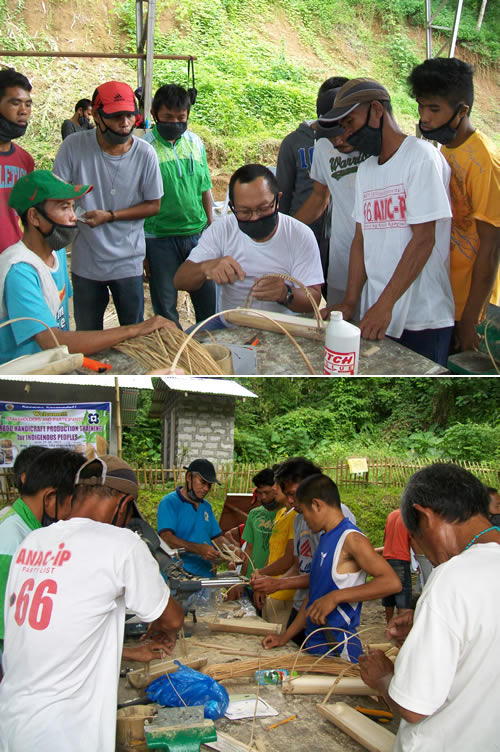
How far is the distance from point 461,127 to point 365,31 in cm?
1256

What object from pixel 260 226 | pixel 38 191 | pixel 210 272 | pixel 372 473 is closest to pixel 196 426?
pixel 372 473

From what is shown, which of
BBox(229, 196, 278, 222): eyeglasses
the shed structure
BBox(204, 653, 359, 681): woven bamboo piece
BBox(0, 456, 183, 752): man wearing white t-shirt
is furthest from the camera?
the shed structure

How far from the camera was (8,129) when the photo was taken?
408cm

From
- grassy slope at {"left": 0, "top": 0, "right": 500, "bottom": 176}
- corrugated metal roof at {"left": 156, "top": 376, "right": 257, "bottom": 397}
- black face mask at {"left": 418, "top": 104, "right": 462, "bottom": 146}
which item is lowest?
corrugated metal roof at {"left": 156, "top": 376, "right": 257, "bottom": 397}

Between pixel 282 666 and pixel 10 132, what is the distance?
3418 millimetres

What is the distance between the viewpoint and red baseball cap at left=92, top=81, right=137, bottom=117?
430 cm

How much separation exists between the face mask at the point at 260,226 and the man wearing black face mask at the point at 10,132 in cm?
149

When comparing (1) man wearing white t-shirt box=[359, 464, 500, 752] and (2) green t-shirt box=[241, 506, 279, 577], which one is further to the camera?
(2) green t-shirt box=[241, 506, 279, 577]

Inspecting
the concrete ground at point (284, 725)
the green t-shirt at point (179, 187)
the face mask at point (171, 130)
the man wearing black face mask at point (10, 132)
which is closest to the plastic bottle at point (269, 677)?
the concrete ground at point (284, 725)

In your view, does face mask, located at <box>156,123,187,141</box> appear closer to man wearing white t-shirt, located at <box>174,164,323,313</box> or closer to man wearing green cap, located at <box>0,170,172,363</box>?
man wearing white t-shirt, located at <box>174,164,323,313</box>

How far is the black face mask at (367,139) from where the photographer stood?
343 cm

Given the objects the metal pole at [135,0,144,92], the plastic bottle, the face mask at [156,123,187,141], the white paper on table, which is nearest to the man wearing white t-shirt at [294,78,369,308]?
the face mask at [156,123,187,141]

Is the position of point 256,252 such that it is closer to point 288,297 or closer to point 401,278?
point 288,297

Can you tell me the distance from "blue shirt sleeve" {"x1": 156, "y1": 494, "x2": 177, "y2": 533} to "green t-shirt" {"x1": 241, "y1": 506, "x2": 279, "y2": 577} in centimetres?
51
